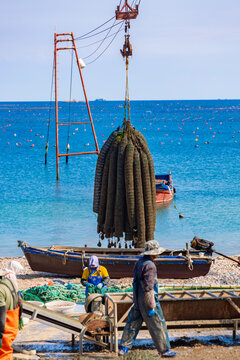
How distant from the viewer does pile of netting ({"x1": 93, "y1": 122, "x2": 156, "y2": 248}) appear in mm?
17844

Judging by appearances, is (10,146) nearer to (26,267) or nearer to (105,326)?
(26,267)

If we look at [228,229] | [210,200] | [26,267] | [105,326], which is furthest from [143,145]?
[210,200]

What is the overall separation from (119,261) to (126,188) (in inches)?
98.6

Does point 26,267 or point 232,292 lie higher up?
point 232,292

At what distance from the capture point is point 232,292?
11.8 m

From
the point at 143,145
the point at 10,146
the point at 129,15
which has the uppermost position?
the point at 129,15

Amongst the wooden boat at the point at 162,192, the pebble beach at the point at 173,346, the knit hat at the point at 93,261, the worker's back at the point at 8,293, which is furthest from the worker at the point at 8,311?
the wooden boat at the point at 162,192

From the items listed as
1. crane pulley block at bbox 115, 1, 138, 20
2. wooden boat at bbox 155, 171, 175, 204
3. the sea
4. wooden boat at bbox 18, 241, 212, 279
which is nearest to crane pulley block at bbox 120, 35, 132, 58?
crane pulley block at bbox 115, 1, 138, 20

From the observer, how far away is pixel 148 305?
9.22 m

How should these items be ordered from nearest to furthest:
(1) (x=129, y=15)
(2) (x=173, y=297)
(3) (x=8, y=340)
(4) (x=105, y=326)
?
(3) (x=8, y=340), (4) (x=105, y=326), (2) (x=173, y=297), (1) (x=129, y=15)

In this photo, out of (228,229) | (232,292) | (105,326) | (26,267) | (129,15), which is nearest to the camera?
(105,326)

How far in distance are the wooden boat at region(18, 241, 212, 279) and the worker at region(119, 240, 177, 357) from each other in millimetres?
8707

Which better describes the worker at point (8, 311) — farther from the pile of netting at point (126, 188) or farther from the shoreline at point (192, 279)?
the pile of netting at point (126, 188)

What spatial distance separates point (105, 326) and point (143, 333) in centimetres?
129
